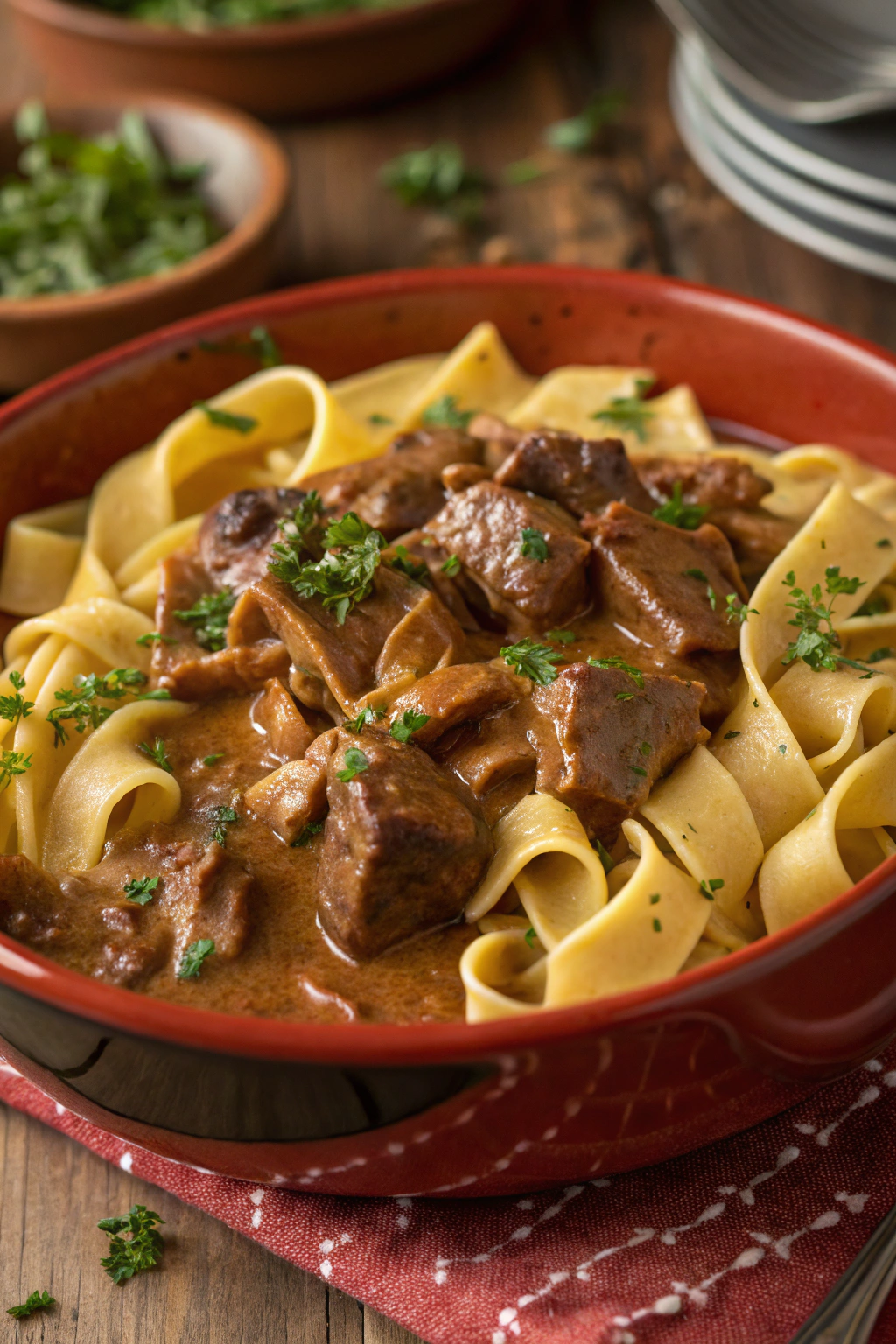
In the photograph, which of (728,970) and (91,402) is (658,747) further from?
(91,402)

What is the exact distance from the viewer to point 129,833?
5.20 m

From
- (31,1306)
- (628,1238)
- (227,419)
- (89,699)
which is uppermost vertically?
(227,419)

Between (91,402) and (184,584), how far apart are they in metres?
1.40

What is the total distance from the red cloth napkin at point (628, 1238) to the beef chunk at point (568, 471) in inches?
101

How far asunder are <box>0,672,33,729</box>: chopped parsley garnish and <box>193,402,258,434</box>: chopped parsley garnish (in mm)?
1894

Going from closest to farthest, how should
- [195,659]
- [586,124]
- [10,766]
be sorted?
[10,766]
[195,659]
[586,124]

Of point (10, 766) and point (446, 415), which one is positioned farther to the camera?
point (446, 415)

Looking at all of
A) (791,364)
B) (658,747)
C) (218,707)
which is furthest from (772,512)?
(218,707)

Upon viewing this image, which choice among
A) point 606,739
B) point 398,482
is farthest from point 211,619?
point 606,739

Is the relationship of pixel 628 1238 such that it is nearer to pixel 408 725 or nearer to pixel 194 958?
pixel 194 958

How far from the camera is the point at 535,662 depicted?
5.18 m

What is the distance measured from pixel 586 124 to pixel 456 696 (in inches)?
277

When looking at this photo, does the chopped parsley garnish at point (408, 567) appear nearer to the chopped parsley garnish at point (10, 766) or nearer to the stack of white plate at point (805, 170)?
the chopped parsley garnish at point (10, 766)

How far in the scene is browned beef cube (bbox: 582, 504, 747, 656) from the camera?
5.39 m
